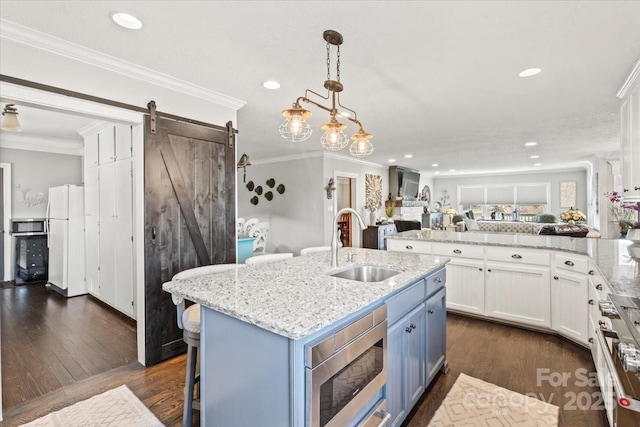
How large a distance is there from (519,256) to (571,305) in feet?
1.91

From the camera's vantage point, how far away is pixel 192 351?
169 cm

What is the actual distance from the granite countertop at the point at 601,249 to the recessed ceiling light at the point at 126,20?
2990mm

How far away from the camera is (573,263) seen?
270 centimetres

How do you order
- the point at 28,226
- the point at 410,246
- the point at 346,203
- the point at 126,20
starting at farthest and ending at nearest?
the point at 346,203
the point at 28,226
the point at 410,246
the point at 126,20

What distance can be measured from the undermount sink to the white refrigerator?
14.5 ft

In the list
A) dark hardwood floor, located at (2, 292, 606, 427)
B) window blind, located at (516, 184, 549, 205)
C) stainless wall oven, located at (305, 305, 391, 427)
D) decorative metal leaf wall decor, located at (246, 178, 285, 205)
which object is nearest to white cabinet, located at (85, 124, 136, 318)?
dark hardwood floor, located at (2, 292, 606, 427)

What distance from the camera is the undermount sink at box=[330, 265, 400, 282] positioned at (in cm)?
208

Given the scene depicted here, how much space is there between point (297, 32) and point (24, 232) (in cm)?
588

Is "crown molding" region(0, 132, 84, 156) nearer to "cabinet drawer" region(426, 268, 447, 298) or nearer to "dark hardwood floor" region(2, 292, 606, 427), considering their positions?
"dark hardwood floor" region(2, 292, 606, 427)

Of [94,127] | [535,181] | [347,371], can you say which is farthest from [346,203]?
A: [535,181]

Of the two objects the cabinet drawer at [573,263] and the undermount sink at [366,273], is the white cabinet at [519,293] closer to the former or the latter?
the cabinet drawer at [573,263]

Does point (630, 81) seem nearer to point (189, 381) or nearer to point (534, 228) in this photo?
point (534, 228)

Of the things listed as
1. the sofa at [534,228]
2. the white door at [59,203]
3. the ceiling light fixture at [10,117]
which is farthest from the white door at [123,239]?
the sofa at [534,228]

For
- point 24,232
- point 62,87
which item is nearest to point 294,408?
point 62,87
